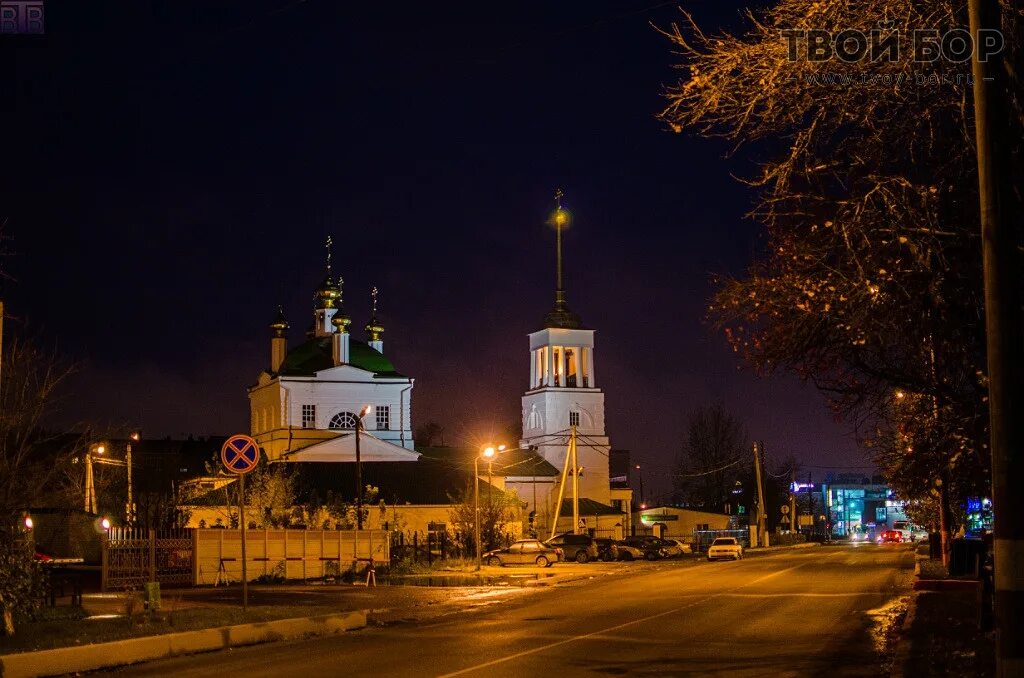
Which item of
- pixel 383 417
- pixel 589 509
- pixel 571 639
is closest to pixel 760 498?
pixel 589 509

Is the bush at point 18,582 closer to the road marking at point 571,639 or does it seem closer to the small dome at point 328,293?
the road marking at point 571,639

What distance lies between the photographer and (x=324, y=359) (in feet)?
310

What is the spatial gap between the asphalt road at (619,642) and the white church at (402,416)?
49.2 meters

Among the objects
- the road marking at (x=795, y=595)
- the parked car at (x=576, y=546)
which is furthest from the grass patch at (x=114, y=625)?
the parked car at (x=576, y=546)

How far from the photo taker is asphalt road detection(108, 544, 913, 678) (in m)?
15.3

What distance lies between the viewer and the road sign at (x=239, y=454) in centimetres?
1977

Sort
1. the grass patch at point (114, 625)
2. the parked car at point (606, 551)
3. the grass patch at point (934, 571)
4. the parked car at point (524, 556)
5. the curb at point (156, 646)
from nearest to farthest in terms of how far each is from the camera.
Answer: the curb at point (156, 646)
the grass patch at point (114, 625)
the grass patch at point (934, 571)
the parked car at point (524, 556)
the parked car at point (606, 551)

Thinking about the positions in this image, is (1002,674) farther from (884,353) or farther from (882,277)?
(884,353)

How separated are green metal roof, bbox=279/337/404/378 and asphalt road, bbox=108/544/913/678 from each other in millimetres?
63254

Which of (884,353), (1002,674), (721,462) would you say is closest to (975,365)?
(884,353)

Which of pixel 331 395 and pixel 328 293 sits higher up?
pixel 328 293

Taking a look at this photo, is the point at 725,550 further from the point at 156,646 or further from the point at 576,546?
the point at 156,646

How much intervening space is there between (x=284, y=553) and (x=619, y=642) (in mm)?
28575

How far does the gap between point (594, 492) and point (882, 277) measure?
8717cm
